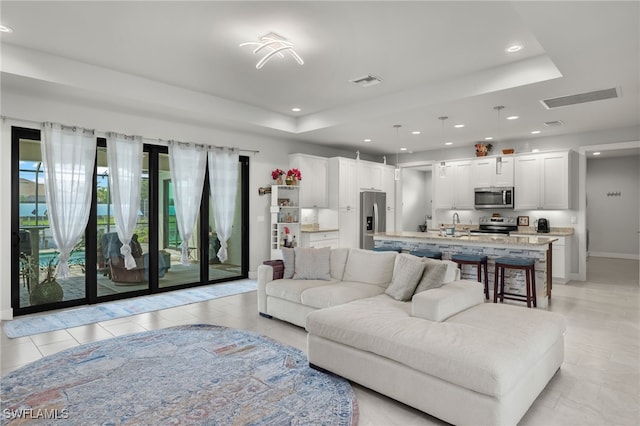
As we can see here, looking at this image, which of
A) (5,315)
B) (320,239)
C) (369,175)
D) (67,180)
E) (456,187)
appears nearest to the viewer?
(5,315)

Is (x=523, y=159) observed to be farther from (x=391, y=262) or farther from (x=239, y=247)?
(x=239, y=247)

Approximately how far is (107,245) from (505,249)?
18.5 ft

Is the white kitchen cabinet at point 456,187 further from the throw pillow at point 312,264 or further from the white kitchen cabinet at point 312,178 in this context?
the throw pillow at point 312,264

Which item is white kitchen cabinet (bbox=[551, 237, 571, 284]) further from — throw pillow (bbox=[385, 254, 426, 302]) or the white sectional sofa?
throw pillow (bbox=[385, 254, 426, 302])

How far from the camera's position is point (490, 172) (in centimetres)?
763

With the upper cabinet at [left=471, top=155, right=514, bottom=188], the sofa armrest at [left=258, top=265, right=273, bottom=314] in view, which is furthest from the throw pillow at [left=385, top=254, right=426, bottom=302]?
the upper cabinet at [left=471, top=155, right=514, bottom=188]

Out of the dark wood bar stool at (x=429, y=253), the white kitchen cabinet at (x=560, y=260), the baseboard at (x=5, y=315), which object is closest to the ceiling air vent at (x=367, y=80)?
the dark wood bar stool at (x=429, y=253)

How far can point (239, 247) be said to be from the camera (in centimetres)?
684

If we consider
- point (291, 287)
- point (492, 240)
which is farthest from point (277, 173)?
point (492, 240)

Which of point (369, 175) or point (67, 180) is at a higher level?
point (369, 175)

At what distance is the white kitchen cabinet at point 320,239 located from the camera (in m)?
7.13

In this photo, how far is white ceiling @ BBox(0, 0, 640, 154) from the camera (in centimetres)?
308

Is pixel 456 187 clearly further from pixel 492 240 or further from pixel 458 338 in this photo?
pixel 458 338

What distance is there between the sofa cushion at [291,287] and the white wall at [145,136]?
264cm
